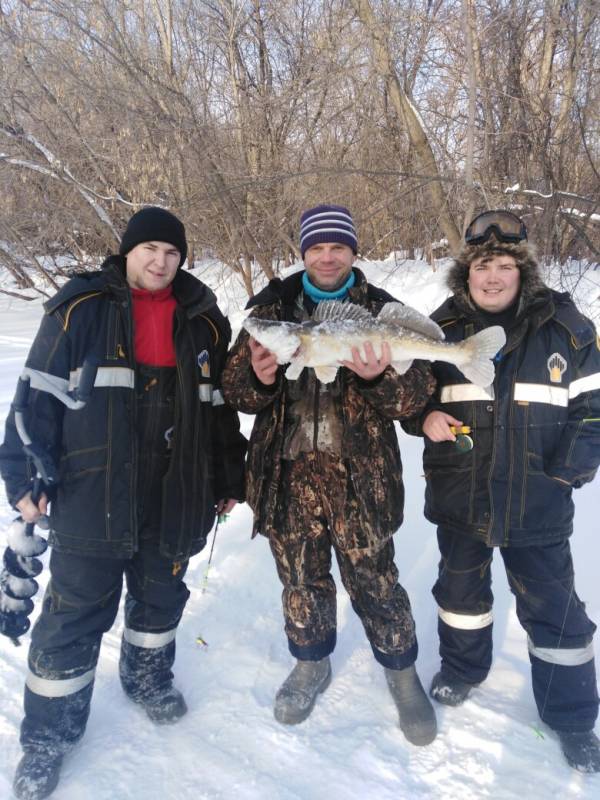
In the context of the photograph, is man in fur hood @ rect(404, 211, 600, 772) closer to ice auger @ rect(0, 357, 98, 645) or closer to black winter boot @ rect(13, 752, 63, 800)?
ice auger @ rect(0, 357, 98, 645)

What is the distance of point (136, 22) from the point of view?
32.6 ft

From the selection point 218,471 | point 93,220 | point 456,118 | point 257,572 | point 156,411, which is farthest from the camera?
point 93,220

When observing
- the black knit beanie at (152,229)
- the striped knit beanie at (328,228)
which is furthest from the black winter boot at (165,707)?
the striped knit beanie at (328,228)

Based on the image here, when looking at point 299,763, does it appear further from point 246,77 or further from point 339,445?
point 246,77

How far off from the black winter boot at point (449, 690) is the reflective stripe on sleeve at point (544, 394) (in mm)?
1576

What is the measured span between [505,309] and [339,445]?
111 cm

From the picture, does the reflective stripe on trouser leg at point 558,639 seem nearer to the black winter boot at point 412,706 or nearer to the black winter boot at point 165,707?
the black winter boot at point 412,706

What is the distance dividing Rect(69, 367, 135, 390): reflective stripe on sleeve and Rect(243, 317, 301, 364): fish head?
65 centimetres

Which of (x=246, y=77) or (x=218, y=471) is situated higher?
(x=246, y=77)

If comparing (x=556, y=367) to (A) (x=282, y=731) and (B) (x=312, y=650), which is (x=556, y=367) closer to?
(B) (x=312, y=650)

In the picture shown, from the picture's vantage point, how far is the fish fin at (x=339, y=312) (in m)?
2.36

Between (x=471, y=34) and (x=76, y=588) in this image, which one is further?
(x=471, y=34)

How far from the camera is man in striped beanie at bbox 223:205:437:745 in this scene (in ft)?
8.46

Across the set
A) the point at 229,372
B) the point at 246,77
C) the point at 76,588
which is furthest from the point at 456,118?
the point at 76,588
